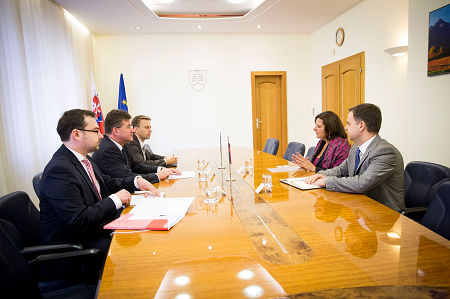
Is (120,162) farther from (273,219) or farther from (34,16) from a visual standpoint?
(34,16)

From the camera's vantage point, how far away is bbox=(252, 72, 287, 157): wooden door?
6.76 m

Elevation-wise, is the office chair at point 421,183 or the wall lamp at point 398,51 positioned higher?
the wall lamp at point 398,51

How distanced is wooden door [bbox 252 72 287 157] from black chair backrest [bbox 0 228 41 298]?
19.1 feet

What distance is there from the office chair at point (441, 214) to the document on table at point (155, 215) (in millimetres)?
1223

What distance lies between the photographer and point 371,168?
1.82 metres

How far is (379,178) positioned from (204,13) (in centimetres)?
490

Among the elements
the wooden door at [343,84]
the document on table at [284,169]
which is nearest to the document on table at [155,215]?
the document on table at [284,169]

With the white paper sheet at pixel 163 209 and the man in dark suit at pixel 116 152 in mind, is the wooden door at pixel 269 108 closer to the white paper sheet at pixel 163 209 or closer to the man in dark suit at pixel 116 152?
the man in dark suit at pixel 116 152

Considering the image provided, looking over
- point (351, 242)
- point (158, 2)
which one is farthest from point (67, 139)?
point (158, 2)

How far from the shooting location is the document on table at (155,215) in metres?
1.32

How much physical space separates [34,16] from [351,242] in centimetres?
463

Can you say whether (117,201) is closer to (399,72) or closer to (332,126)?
(332,126)

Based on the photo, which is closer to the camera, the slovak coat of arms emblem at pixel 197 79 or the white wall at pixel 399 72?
the white wall at pixel 399 72

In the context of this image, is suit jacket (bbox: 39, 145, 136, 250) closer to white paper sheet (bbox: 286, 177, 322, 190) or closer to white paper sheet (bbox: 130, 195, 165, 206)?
white paper sheet (bbox: 130, 195, 165, 206)
